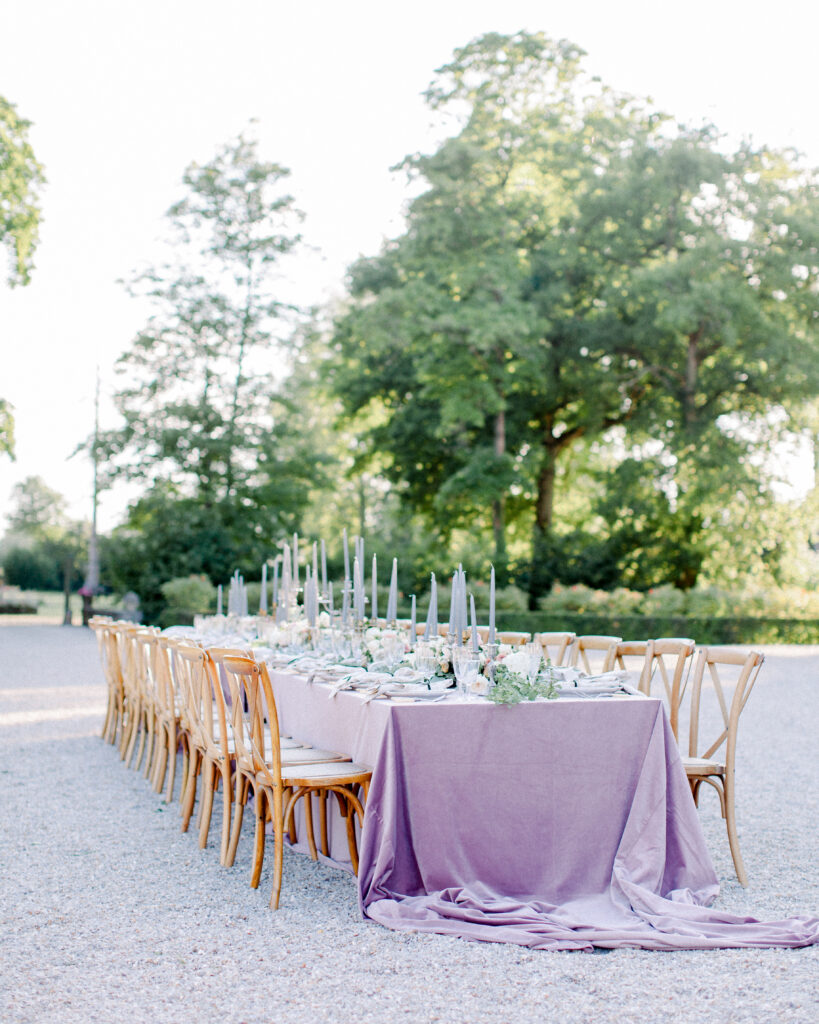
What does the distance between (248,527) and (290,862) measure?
25023mm

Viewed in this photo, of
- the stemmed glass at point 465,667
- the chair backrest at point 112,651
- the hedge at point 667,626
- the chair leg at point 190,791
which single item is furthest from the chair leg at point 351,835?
the hedge at point 667,626

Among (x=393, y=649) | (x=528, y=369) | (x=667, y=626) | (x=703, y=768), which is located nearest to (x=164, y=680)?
(x=393, y=649)

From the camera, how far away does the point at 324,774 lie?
4.86 meters

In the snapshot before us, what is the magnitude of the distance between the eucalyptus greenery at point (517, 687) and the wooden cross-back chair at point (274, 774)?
742 millimetres

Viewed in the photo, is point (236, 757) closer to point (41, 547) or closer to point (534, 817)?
point (534, 817)

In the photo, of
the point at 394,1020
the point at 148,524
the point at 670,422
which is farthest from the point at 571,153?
the point at 394,1020

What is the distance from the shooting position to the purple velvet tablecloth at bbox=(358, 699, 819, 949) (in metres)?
4.48

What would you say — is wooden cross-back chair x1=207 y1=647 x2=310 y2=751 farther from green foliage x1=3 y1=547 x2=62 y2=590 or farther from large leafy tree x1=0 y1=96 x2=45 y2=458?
green foliage x1=3 y1=547 x2=62 y2=590

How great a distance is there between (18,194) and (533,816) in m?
21.9

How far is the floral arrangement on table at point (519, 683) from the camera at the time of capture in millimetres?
4598

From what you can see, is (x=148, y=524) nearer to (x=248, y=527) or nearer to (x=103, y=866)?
(x=248, y=527)

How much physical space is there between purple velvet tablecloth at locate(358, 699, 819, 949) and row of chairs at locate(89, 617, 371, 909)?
0.39m

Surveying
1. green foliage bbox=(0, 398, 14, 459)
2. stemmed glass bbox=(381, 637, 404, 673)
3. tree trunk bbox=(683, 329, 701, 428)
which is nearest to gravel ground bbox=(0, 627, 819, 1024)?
stemmed glass bbox=(381, 637, 404, 673)

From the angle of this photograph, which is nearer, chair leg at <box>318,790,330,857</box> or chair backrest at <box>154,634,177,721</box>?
chair leg at <box>318,790,330,857</box>
